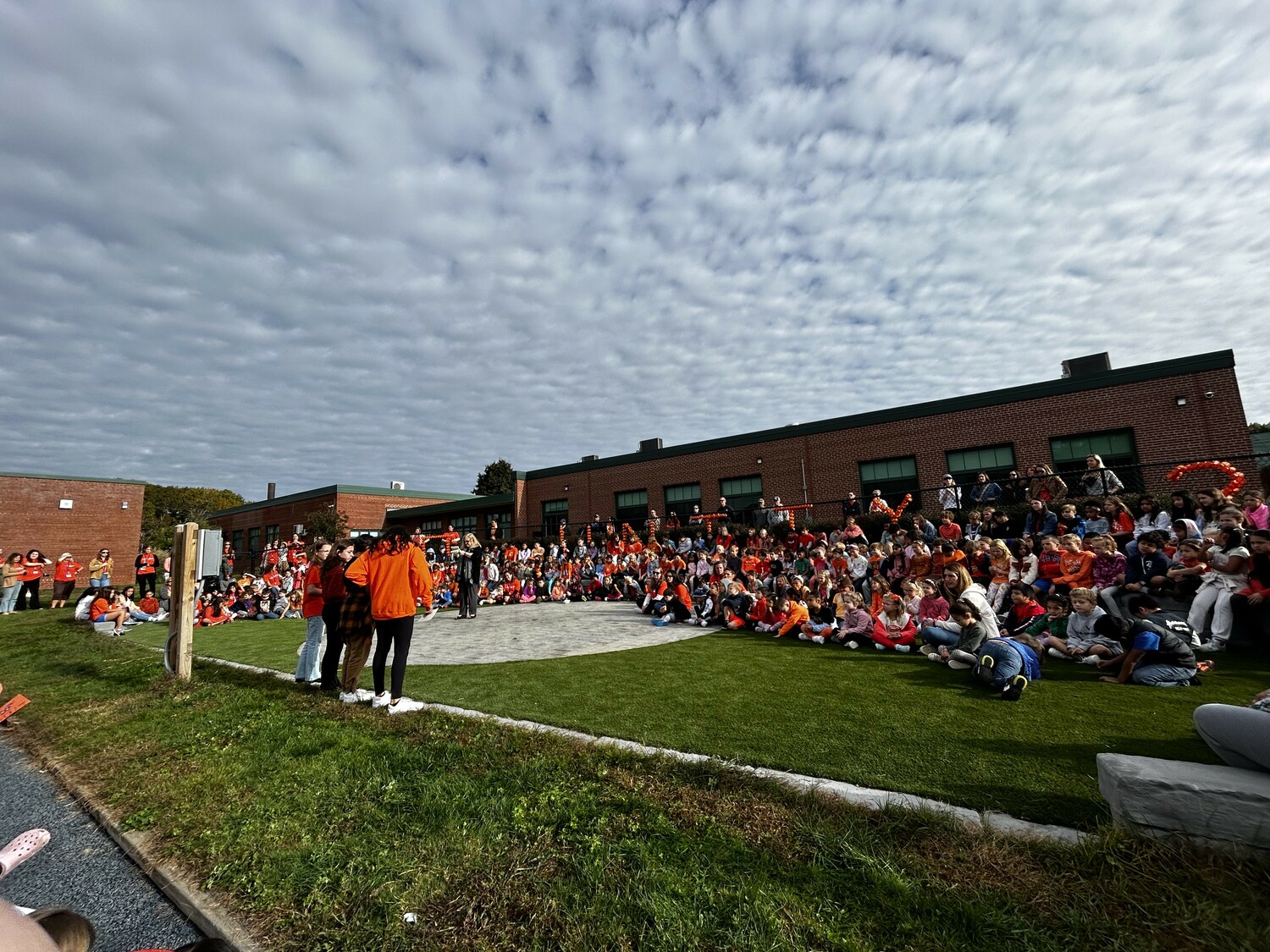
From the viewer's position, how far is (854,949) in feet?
7.01

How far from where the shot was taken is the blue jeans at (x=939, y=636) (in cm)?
753

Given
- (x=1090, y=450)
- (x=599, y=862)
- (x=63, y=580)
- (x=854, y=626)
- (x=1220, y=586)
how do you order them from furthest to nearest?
(x=63, y=580)
(x=1090, y=450)
(x=854, y=626)
(x=1220, y=586)
(x=599, y=862)

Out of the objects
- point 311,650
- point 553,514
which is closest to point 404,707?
point 311,650

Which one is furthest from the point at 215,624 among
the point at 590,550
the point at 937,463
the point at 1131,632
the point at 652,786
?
the point at 937,463

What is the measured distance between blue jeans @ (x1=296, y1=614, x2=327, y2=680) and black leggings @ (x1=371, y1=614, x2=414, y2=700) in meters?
1.54

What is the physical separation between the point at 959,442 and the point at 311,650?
1964 centimetres

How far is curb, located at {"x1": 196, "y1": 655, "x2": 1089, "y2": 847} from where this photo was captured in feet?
9.61

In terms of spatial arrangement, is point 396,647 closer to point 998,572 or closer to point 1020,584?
point 1020,584

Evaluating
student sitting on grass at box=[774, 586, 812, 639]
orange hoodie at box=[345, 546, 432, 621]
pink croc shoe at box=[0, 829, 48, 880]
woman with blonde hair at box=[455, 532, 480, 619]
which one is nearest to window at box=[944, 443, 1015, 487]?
student sitting on grass at box=[774, 586, 812, 639]

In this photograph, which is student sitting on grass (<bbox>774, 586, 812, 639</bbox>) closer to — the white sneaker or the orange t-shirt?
the white sneaker

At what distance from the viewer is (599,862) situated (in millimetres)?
2738

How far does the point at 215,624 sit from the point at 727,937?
1734cm

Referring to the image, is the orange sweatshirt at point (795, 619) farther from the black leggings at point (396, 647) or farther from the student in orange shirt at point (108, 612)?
the student in orange shirt at point (108, 612)

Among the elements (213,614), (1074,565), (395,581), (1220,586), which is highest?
(395,581)
